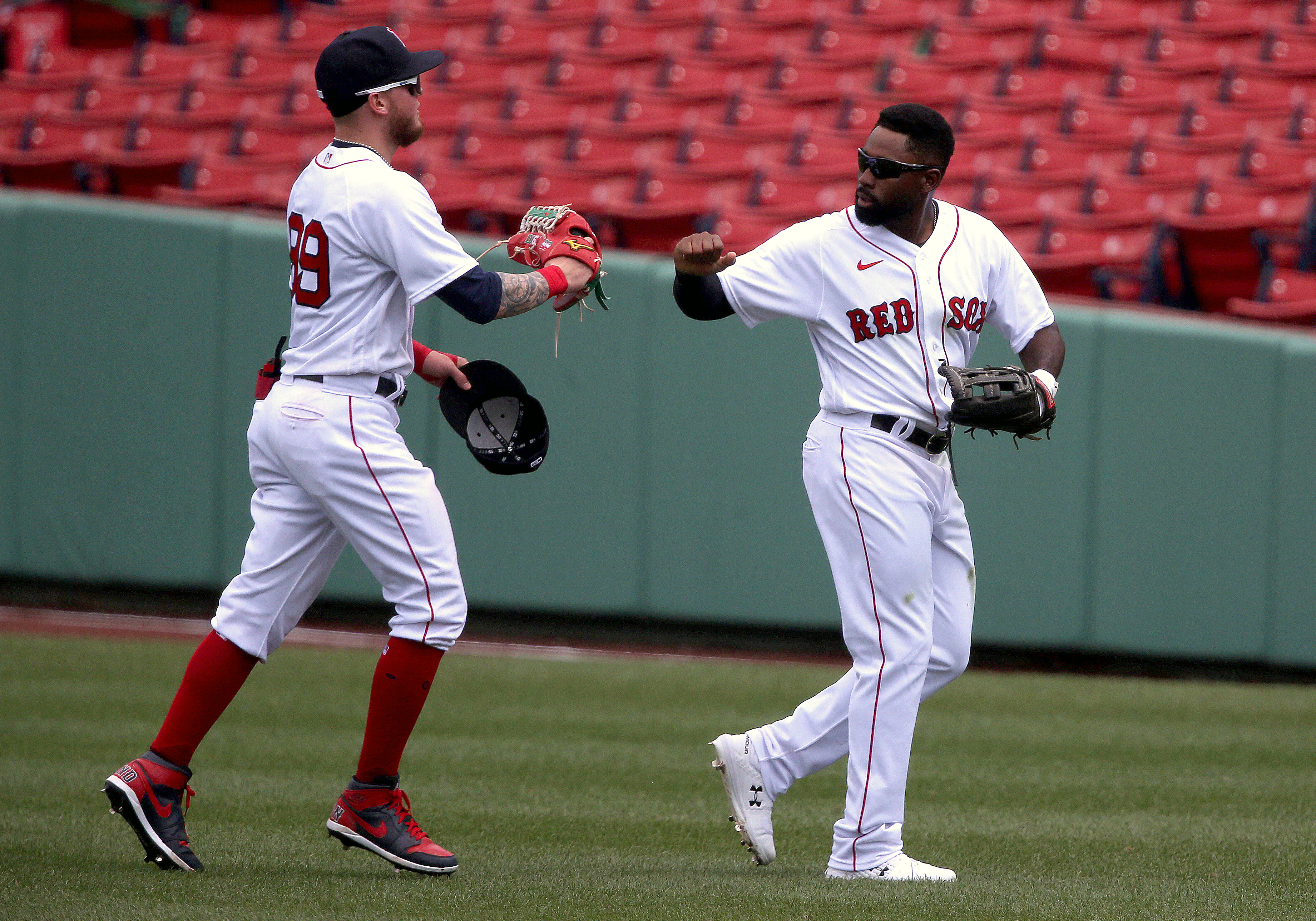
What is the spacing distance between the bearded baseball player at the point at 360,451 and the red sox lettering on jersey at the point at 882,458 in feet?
1.85

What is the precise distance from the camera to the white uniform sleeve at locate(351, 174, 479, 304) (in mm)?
3373

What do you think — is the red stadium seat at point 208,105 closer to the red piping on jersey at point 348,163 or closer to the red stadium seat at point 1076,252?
the red stadium seat at point 1076,252

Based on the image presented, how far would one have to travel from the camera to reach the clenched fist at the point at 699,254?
3498 mm

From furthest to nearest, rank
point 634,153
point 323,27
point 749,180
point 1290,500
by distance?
point 323,27
point 634,153
point 749,180
point 1290,500

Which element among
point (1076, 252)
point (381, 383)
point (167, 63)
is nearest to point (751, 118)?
point (1076, 252)

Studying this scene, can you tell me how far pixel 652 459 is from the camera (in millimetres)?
7820

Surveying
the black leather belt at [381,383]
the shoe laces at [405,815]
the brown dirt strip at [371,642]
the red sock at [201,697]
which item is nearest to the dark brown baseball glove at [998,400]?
the black leather belt at [381,383]

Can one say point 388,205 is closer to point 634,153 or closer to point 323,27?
point 634,153

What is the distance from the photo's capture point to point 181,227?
26.5 ft

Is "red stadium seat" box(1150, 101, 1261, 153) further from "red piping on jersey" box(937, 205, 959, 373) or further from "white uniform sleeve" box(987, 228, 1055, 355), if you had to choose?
"red piping on jersey" box(937, 205, 959, 373)

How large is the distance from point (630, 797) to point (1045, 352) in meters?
1.88

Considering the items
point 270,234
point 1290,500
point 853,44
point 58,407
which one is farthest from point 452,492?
point 853,44

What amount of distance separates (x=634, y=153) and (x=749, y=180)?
0.99 m

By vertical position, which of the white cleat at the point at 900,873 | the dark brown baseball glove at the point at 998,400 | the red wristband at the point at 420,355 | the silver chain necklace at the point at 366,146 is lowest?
the white cleat at the point at 900,873
